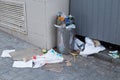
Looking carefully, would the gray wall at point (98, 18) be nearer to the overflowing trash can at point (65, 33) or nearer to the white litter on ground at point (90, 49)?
the white litter on ground at point (90, 49)

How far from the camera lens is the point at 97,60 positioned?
13.7 feet

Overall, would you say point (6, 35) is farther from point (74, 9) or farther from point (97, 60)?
point (97, 60)

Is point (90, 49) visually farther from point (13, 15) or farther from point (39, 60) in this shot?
point (13, 15)

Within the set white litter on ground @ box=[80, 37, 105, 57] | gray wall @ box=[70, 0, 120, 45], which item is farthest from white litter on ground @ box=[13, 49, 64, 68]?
gray wall @ box=[70, 0, 120, 45]

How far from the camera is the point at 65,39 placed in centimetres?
430

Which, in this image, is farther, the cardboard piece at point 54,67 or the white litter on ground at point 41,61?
the white litter on ground at point 41,61

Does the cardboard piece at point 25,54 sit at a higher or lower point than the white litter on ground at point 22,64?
higher

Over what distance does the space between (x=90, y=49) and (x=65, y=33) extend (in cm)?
58

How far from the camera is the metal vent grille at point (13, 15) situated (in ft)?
15.7

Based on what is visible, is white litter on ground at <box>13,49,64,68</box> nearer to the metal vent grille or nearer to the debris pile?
the debris pile

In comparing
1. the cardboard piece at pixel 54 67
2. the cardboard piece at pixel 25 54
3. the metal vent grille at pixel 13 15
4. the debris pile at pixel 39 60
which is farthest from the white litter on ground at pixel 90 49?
the metal vent grille at pixel 13 15

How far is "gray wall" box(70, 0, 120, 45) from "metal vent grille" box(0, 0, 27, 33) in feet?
3.49

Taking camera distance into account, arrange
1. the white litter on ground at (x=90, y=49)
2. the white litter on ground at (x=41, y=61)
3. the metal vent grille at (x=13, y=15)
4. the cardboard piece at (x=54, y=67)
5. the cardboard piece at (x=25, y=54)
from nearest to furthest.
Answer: the cardboard piece at (x=54, y=67) < the white litter on ground at (x=41, y=61) < the cardboard piece at (x=25, y=54) < the white litter on ground at (x=90, y=49) < the metal vent grille at (x=13, y=15)

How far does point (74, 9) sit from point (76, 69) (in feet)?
4.41
